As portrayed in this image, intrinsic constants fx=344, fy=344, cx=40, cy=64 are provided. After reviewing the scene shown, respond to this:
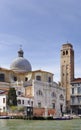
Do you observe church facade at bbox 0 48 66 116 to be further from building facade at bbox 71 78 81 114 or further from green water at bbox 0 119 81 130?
green water at bbox 0 119 81 130

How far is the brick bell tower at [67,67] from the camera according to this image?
63.8 metres

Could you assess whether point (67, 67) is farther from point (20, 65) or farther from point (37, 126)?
point (37, 126)

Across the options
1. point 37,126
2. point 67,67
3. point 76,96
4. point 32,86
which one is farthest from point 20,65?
point 37,126

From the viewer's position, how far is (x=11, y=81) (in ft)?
194

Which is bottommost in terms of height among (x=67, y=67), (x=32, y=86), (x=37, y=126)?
(x=37, y=126)

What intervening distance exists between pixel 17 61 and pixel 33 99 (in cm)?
1241

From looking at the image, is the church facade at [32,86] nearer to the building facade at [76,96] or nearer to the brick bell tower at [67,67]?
the building facade at [76,96]

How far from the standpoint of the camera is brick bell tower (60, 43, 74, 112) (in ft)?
209

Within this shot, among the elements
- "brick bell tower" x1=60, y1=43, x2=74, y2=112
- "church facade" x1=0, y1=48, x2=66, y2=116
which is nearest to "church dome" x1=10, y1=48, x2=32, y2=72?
"church facade" x1=0, y1=48, x2=66, y2=116

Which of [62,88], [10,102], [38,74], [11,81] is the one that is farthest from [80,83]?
[10,102]

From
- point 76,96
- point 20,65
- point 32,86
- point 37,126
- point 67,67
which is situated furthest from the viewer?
point 67,67

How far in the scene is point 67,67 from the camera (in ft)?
211

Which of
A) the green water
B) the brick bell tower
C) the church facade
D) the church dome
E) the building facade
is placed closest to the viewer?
the green water

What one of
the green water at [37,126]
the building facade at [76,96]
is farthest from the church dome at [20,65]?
the green water at [37,126]
